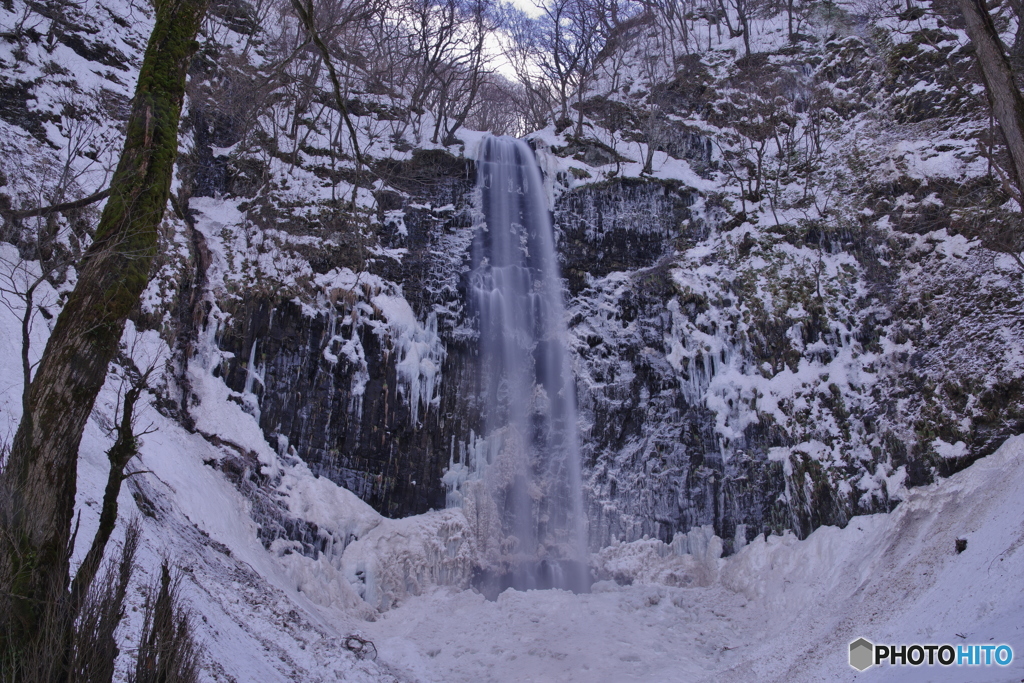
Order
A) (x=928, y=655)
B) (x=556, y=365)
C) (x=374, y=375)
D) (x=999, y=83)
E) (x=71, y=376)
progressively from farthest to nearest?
(x=556, y=365) < (x=374, y=375) < (x=928, y=655) < (x=999, y=83) < (x=71, y=376)

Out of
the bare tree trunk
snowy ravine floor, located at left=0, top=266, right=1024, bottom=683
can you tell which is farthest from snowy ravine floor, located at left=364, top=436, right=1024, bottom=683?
the bare tree trunk

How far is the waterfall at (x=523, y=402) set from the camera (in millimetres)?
14633

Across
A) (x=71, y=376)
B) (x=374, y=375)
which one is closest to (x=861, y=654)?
(x=71, y=376)

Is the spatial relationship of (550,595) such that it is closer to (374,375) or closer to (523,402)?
(523,402)

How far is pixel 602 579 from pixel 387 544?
192 inches

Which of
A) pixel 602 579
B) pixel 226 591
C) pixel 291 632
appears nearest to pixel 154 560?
pixel 226 591

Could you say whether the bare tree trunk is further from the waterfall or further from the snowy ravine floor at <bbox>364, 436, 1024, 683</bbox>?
the waterfall

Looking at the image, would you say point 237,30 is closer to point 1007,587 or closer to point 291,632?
point 291,632

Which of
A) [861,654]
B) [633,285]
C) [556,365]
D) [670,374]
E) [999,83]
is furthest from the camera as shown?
[633,285]

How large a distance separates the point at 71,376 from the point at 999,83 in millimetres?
8885

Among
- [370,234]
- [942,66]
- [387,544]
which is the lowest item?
[387,544]

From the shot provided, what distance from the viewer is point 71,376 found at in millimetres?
3947

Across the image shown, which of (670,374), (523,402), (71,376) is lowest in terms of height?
(71,376)

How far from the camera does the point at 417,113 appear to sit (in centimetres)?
2025
